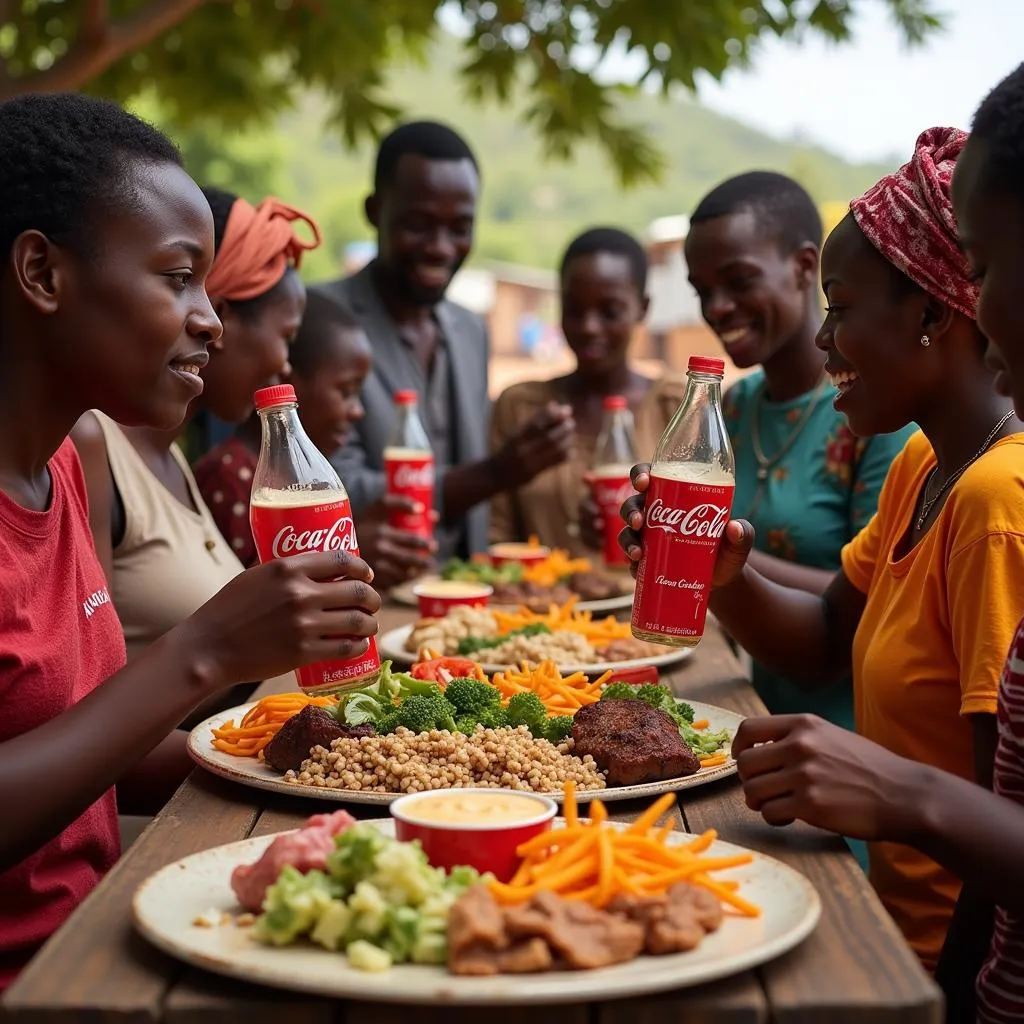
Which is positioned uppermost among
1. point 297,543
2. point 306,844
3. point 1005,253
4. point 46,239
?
point 46,239

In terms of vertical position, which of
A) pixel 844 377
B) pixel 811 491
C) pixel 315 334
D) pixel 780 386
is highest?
pixel 315 334

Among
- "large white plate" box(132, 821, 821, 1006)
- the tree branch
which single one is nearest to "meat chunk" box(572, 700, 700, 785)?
"large white plate" box(132, 821, 821, 1006)

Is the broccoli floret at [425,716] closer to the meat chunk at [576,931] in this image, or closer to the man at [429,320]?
the meat chunk at [576,931]

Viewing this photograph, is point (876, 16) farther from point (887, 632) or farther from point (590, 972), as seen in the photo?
point (590, 972)

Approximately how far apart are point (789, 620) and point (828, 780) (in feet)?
4.45

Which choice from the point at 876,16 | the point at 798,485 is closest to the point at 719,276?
the point at 798,485

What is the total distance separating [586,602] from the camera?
174 inches

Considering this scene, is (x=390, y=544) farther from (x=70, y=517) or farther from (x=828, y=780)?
(x=828, y=780)

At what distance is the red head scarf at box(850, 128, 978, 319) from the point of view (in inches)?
102

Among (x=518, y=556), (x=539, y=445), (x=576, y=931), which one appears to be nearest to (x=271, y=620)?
(x=576, y=931)

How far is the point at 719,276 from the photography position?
450 centimetres

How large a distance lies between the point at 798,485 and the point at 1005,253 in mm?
2317

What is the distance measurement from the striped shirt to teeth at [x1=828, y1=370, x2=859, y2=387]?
825 millimetres

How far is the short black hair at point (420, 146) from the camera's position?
6.21 m
